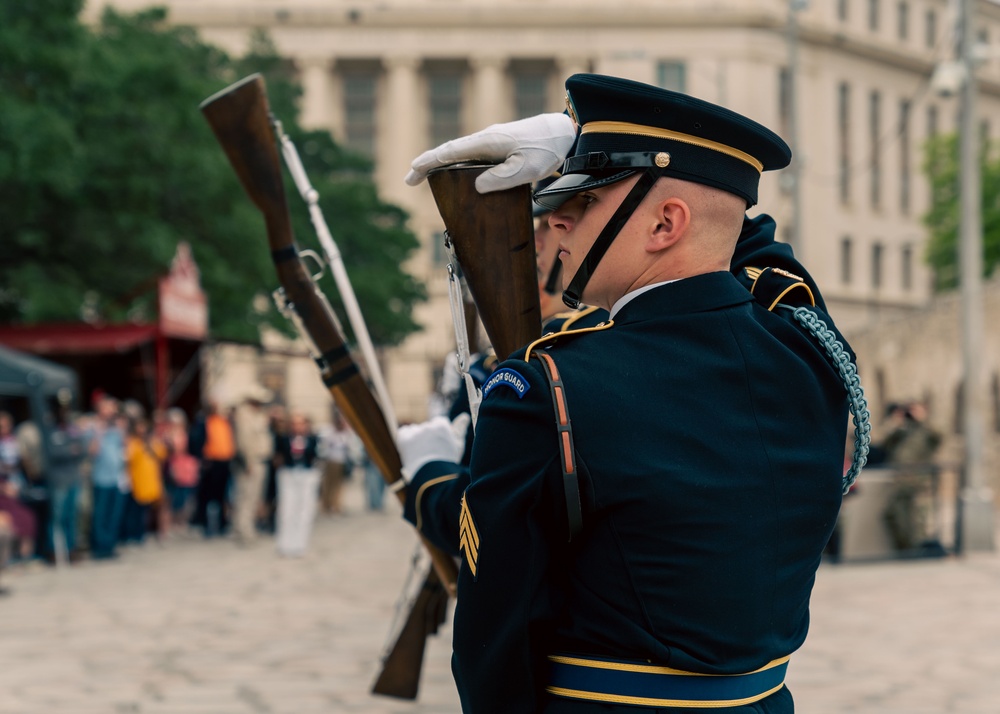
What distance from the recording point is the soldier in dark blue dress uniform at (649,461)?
204 cm

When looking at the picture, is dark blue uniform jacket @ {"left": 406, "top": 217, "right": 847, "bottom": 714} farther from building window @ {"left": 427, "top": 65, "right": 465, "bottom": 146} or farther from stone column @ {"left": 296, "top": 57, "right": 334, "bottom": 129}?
building window @ {"left": 427, "top": 65, "right": 465, "bottom": 146}

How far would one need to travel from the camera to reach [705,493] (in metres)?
2.05

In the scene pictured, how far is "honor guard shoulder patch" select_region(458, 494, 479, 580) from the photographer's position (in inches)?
82.7

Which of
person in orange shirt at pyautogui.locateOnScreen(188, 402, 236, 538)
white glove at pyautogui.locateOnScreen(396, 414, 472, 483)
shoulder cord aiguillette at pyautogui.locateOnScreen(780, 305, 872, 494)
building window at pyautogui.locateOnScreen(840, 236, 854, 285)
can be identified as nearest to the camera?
shoulder cord aiguillette at pyautogui.locateOnScreen(780, 305, 872, 494)

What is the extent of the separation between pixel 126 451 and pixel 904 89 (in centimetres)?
6218

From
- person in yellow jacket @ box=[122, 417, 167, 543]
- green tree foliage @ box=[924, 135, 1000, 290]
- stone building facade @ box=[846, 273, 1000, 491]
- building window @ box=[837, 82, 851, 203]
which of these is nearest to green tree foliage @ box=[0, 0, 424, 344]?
person in yellow jacket @ box=[122, 417, 167, 543]

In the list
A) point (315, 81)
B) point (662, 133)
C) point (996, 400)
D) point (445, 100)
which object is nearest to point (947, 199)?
point (445, 100)

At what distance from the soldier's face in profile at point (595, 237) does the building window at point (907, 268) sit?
7107cm

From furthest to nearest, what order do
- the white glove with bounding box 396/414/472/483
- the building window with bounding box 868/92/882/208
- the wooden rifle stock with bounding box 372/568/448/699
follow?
the building window with bounding box 868/92/882/208
the wooden rifle stock with bounding box 372/568/448/699
the white glove with bounding box 396/414/472/483

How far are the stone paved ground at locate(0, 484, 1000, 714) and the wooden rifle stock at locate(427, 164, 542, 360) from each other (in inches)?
169

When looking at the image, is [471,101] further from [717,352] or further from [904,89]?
[717,352]

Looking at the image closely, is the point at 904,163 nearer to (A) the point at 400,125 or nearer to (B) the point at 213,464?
(A) the point at 400,125

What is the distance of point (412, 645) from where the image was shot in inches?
181

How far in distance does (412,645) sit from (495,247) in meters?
2.34
